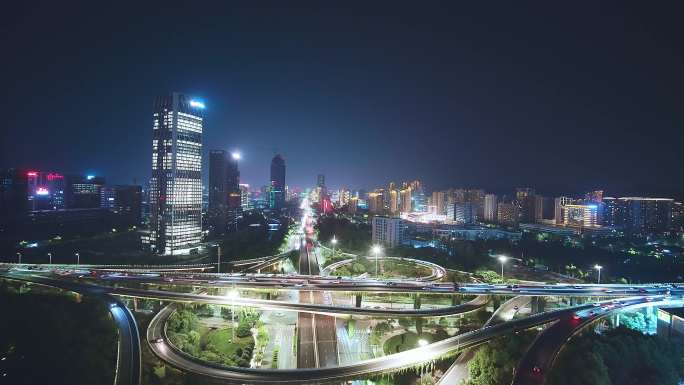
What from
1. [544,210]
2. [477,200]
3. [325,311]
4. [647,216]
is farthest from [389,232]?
[477,200]

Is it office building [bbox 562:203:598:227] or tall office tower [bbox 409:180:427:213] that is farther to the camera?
tall office tower [bbox 409:180:427:213]

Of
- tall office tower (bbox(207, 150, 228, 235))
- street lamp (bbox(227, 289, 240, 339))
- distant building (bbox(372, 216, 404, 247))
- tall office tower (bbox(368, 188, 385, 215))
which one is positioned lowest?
street lamp (bbox(227, 289, 240, 339))

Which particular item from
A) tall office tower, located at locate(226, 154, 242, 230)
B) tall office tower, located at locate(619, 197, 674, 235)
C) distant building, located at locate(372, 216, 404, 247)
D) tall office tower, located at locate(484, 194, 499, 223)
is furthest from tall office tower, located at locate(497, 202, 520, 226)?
tall office tower, located at locate(226, 154, 242, 230)

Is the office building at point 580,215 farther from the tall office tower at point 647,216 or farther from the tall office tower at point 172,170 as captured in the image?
the tall office tower at point 172,170

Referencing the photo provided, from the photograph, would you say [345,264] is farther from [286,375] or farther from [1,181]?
[1,181]

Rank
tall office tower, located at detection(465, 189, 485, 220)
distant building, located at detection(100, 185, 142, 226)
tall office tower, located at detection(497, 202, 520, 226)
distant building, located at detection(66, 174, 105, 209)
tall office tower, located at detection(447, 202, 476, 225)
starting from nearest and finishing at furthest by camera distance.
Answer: distant building, located at detection(100, 185, 142, 226), distant building, located at detection(66, 174, 105, 209), tall office tower, located at detection(497, 202, 520, 226), tall office tower, located at detection(447, 202, 476, 225), tall office tower, located at detection(465, 189, 485, 220)

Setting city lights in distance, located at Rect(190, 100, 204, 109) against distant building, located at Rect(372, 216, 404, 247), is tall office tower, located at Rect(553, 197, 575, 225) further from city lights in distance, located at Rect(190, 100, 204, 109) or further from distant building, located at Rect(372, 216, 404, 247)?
city lights in distance, located at Rect(190, 100, 204, 109)

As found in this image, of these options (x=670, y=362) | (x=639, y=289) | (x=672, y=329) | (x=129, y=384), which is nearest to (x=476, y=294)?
(x=670, y=362)
